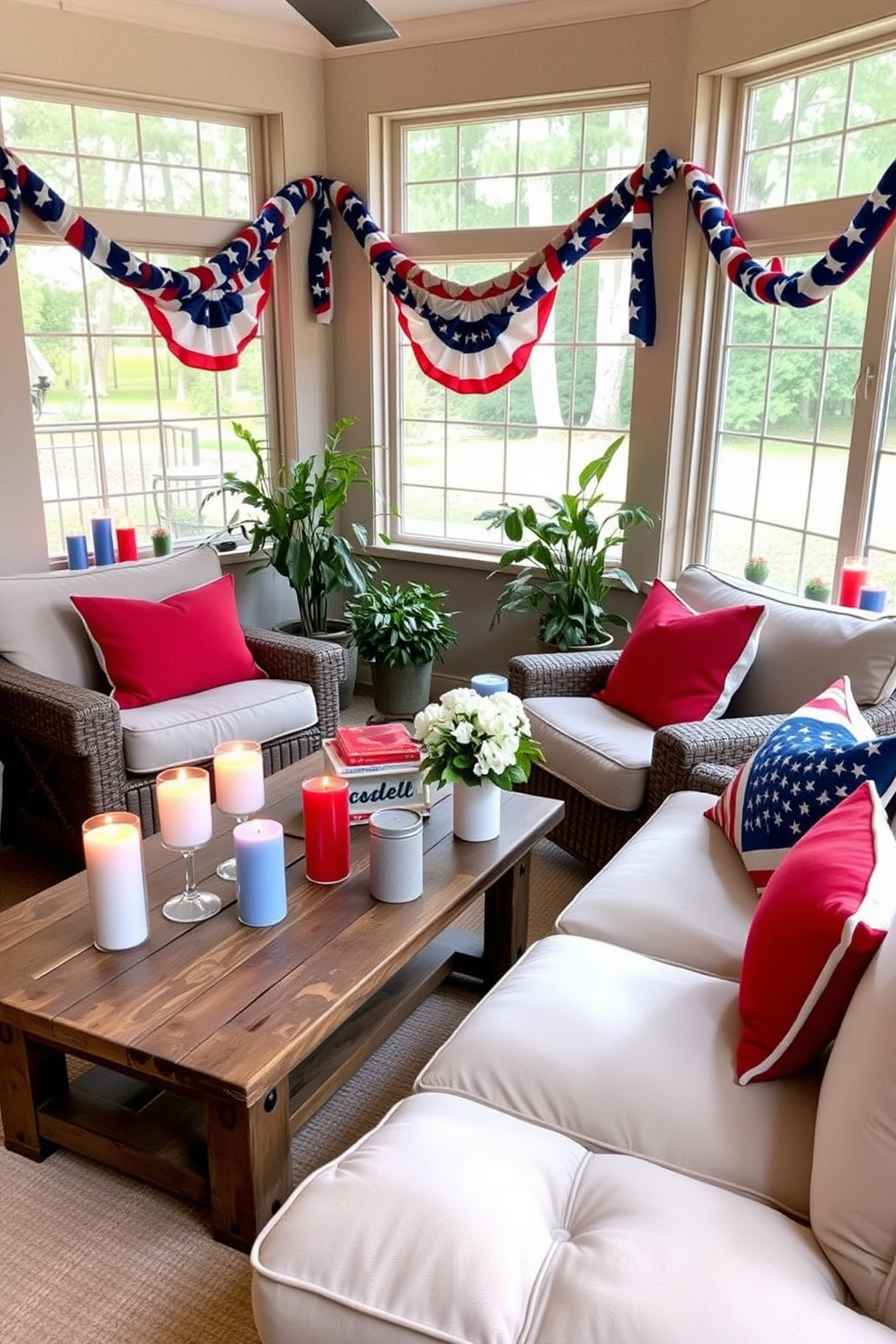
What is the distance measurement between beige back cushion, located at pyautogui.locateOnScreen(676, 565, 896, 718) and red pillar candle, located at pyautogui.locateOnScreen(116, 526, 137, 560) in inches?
83.7

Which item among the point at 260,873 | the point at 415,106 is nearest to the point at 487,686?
the point at 260,873

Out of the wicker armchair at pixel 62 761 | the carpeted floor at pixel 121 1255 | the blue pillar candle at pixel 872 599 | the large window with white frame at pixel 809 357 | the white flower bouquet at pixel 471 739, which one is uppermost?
the large window with white frame at pixel 809 357

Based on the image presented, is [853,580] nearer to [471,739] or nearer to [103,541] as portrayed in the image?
[471,739]

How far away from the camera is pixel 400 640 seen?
4098mm

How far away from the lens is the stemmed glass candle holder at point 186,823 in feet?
6.32

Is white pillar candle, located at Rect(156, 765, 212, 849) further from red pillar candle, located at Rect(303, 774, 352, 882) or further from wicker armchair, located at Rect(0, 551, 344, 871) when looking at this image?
wicker armchair, located at Rect(0, 551, 344, 871)

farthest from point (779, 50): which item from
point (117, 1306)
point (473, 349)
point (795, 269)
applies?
point (117, 1306)

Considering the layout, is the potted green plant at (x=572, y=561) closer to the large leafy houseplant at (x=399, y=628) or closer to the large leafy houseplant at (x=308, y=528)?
the large leafy houseplant at (x=399, y=628)

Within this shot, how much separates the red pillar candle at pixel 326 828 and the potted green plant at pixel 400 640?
6.47 ft

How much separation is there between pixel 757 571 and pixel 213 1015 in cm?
257

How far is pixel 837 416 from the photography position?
3.40 meters

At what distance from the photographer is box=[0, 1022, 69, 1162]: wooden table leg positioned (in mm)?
1956

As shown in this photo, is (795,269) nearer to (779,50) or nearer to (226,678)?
(779,50)

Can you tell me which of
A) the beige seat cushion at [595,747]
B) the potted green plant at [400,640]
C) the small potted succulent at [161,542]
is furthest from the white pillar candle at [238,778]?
the small potted succulent at [161,542]
